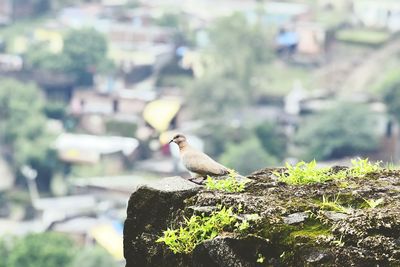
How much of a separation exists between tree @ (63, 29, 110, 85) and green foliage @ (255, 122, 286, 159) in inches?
347

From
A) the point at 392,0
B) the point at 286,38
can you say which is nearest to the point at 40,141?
the point at 286,38

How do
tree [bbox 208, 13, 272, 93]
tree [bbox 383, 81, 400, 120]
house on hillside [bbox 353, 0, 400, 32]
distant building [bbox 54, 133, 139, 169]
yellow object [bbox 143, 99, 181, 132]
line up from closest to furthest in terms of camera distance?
distant building [bbox 54, 133, 139, 169] → tree [bbox 383, 81, 400, 120] → yellow object [bbox 143, 99, 181, 132] → tree [bbox 208, 13, 272, 93] → house on hillside [bbox 353, 0, 400, 32]

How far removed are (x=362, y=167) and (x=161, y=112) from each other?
3827cm

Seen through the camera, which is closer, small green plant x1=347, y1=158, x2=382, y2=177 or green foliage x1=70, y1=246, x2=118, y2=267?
small green plant x1=347, y1=158, x2=382, y2=177

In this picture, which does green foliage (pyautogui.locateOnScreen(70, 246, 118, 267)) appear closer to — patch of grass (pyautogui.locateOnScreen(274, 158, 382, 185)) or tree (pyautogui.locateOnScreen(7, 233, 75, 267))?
tree (pyautogui.locateOnScreen(7, 233, 75, 267))

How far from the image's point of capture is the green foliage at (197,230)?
3441 millimetres

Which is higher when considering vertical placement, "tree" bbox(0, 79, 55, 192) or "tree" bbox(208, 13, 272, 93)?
"tree" bbox(208, 13, 272, 93)

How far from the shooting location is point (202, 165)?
3.83 metres

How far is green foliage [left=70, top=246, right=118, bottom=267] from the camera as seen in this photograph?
24.8m

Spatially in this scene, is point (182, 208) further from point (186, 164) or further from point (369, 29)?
point (369, 29)

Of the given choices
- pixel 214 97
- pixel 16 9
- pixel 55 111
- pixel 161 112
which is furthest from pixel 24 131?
pixel 16 9

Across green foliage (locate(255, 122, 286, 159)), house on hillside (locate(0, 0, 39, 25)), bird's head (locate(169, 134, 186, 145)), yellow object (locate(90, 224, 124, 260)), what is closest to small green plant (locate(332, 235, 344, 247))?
bird's head (locate(169, 134, 186, 145))

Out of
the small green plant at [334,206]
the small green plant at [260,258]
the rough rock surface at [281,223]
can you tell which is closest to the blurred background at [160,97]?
the rough rock surface at [281,223]

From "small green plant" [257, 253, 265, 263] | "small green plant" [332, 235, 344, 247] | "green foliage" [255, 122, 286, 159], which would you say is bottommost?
"green foliage" [255, 122, 286, 159]
